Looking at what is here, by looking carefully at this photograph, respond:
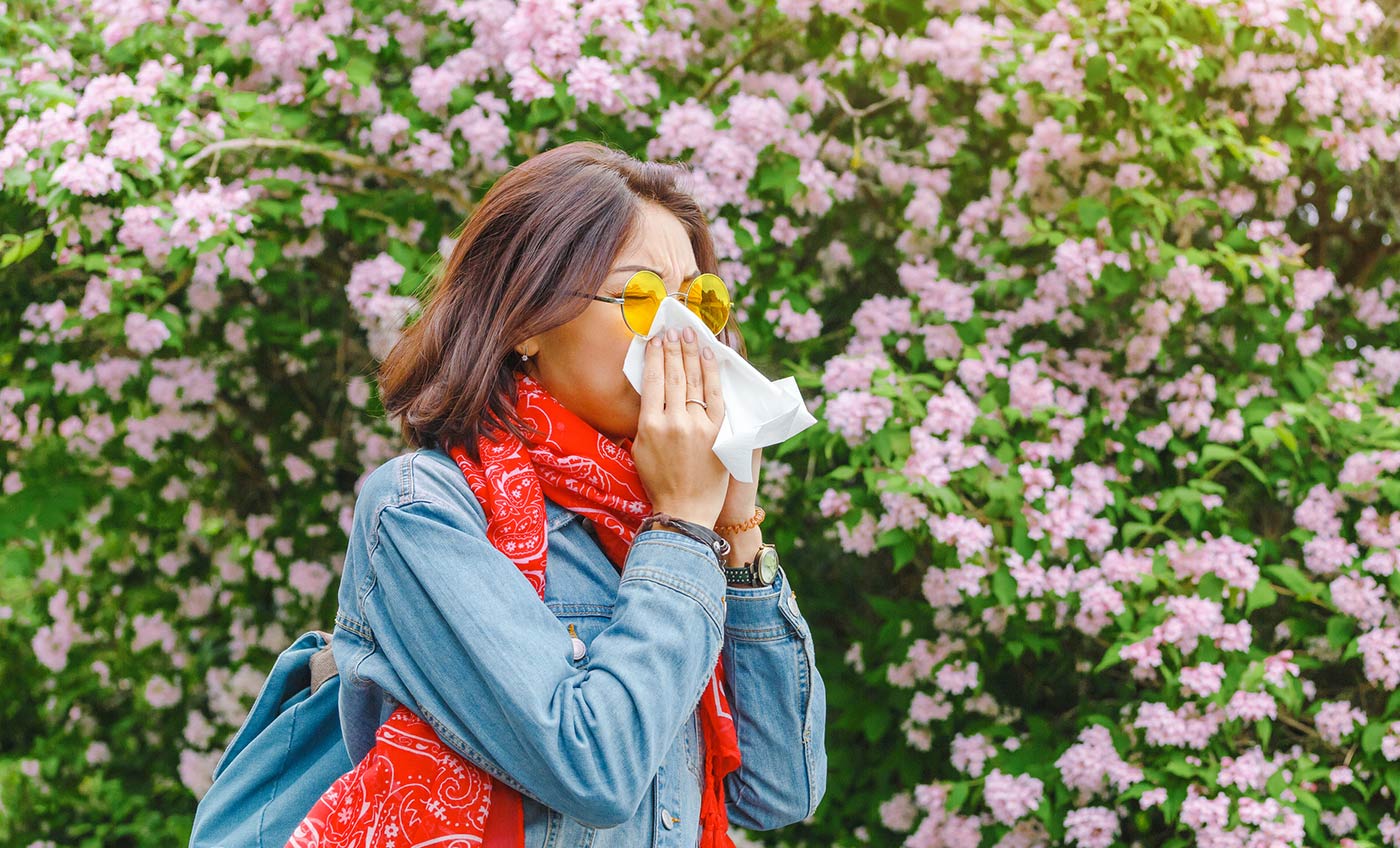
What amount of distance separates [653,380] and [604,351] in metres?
0.08

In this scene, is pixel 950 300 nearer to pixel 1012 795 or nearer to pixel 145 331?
pixel 1012 795

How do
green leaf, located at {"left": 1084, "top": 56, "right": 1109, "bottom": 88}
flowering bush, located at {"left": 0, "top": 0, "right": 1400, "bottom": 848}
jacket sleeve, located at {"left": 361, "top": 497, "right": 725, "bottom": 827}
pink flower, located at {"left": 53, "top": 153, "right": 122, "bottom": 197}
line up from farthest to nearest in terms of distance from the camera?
1. green leaf, located at {"left": 1084, "top": 56, "right": 1109, "bottom": 88}
2. flowering bush, located at {"left": 0, "top": 0, "right": 1400, "bottom": 848}
3. pink flower, located at {"left": 53, "top": 153, "right": 122, "bottom": 197}
4. jacket sleeve, located at {"left": 361, "top": 497, "right": 725, "bottom": 827}

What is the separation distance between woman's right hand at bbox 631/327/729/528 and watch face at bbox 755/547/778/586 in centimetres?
17

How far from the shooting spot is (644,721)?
120cm

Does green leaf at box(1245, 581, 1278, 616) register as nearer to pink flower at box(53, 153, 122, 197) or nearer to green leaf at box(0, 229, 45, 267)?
pink flower at box(53, 153, 122, 197)

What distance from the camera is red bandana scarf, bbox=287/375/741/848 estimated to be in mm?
1233

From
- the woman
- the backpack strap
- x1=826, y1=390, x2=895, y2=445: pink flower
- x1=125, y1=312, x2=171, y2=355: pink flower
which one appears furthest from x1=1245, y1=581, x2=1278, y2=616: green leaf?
x1=125, y1=312, x2=171, y2=355: pink flower

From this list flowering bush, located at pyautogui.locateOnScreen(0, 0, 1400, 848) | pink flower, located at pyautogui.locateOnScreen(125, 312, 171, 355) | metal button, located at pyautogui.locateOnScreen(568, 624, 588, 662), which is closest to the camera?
metal button, located at pyautogui.locateOnScreen(568, 624, 588, 662)

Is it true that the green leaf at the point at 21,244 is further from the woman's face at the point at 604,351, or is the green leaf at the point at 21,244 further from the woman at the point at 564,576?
the woman's face at the point at 604,351

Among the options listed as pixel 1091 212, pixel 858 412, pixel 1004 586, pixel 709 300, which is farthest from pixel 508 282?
pixel 1091 212

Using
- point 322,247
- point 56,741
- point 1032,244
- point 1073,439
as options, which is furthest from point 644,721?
point 56,741

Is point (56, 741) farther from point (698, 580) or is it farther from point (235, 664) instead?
point (698, 580)

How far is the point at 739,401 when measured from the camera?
1.46 metres

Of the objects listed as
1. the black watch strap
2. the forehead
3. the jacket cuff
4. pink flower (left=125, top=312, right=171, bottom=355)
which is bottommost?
pink flower (left=125, top=312, right=171, bottom=355)
